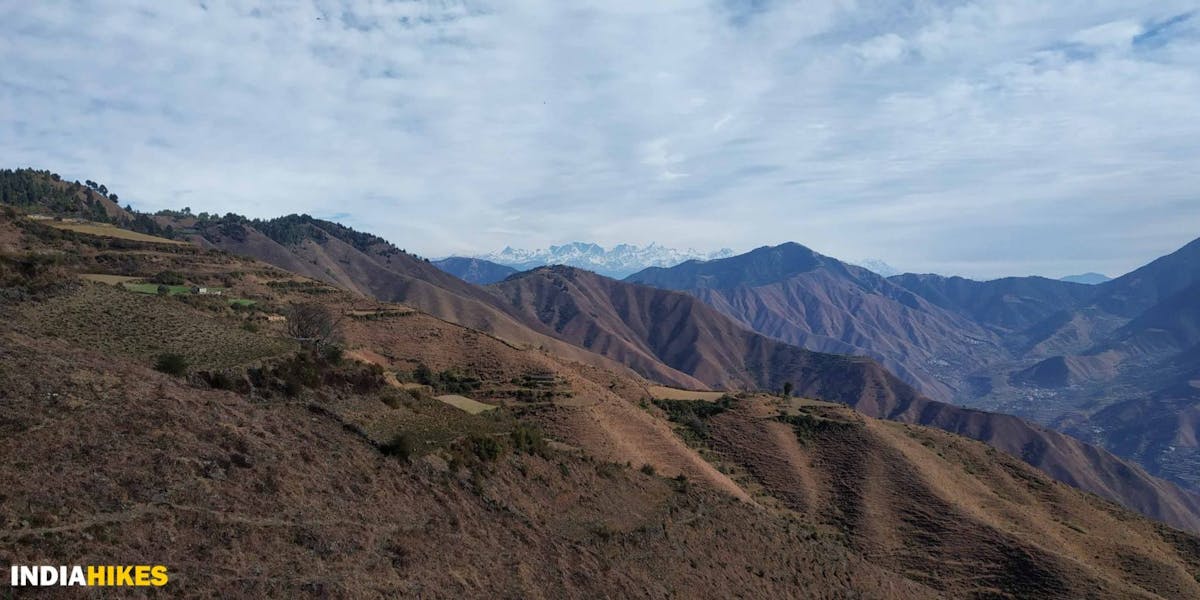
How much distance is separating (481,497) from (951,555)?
42545 mm

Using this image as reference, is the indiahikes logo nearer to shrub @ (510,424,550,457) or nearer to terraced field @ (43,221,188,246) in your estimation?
shrub @ (510,424,550,457)

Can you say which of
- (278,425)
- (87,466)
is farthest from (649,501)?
(87,466)

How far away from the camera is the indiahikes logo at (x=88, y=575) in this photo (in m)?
13.2

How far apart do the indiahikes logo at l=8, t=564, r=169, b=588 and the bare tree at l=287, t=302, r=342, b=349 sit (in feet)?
133

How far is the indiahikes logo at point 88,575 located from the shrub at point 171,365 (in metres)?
16.7

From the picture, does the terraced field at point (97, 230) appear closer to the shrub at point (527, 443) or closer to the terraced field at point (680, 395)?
the terraced field at point (680, 395)

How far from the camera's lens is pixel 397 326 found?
71.2 m

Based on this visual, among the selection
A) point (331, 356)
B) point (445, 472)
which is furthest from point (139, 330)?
point (445, 472)

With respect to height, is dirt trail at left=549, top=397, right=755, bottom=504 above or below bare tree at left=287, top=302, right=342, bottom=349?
below

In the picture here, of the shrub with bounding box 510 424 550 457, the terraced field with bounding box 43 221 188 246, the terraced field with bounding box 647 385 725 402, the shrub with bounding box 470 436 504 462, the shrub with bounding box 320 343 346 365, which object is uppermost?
the terraced field with bounding box 43 221 188 246

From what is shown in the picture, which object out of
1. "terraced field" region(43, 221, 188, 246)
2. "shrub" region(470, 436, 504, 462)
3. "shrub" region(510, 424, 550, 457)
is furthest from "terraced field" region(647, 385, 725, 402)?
"terraced field" region(43, 221, 188, 246)

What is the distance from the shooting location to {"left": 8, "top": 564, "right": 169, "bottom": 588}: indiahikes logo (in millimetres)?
13211

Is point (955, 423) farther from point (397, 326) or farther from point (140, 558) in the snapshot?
point (140, 558)

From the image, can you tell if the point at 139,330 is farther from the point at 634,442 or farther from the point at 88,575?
the point at 634,442
